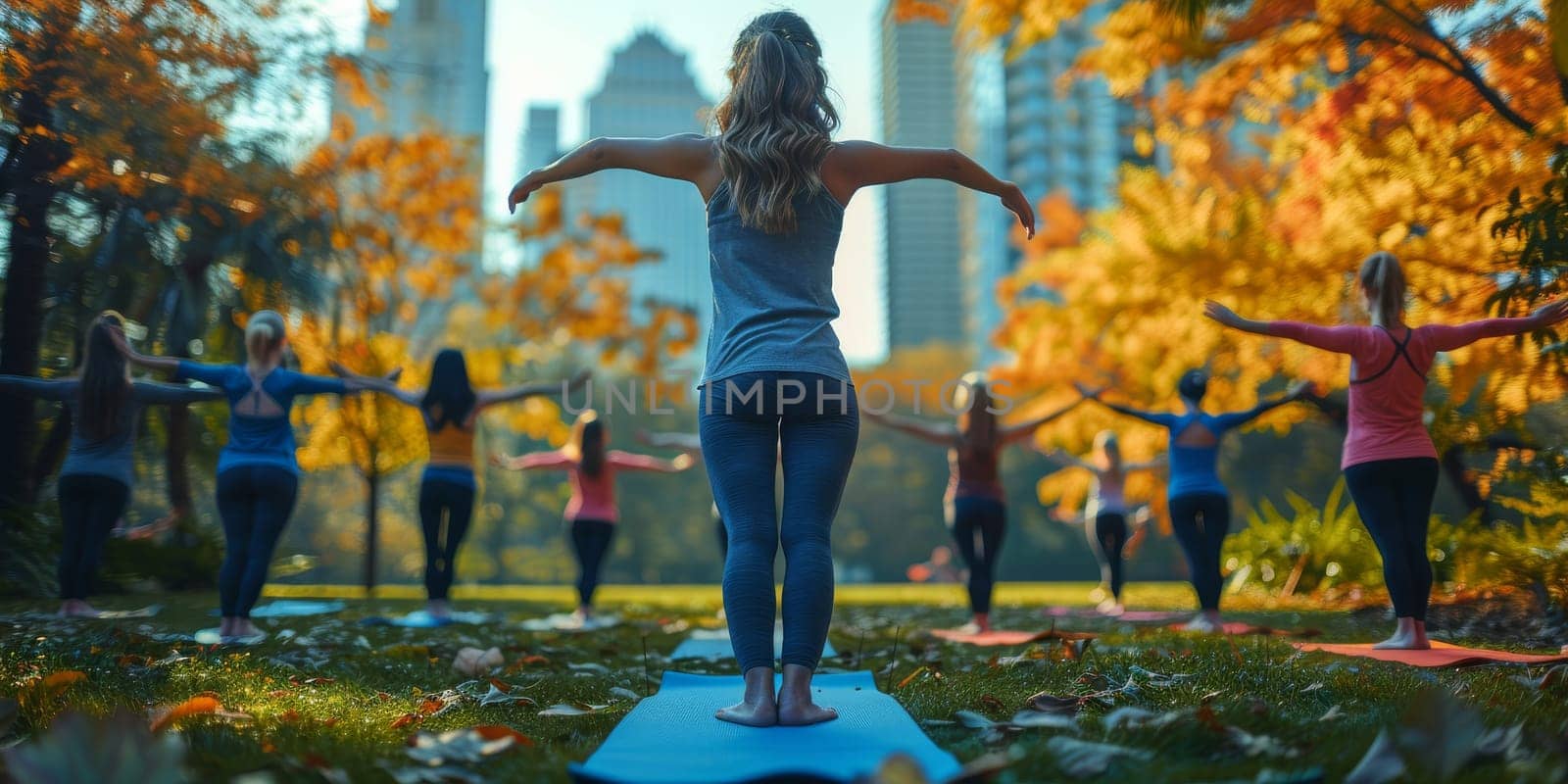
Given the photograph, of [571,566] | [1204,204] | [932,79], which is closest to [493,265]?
[1204,204]

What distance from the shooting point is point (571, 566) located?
134 feet

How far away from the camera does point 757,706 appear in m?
3.17

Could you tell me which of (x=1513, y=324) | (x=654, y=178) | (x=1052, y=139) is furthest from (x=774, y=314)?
(x=1052, y=139)

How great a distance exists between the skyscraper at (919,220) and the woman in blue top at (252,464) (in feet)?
449

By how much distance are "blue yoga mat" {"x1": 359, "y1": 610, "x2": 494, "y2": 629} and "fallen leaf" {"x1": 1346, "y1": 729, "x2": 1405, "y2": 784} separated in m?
6.53

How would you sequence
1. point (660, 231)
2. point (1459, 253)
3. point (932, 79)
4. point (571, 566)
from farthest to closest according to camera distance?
point (932, 79) → point (660, 231) → point (571, 566) → point (1459, 253)

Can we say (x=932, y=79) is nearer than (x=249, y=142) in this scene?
No

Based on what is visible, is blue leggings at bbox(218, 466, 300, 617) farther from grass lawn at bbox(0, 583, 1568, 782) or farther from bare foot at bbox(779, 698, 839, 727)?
bare foot at bbox(779, 698, 839, 727)

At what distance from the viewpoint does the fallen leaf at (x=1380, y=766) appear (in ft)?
7.61

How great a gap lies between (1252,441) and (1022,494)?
9.13 metres

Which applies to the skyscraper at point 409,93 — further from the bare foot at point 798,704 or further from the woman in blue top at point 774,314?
the bare foot at point 798,704

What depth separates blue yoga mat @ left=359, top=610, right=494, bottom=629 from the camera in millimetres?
7855

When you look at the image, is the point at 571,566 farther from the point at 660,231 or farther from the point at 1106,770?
the point at 1106,770

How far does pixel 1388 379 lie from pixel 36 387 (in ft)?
23.4
